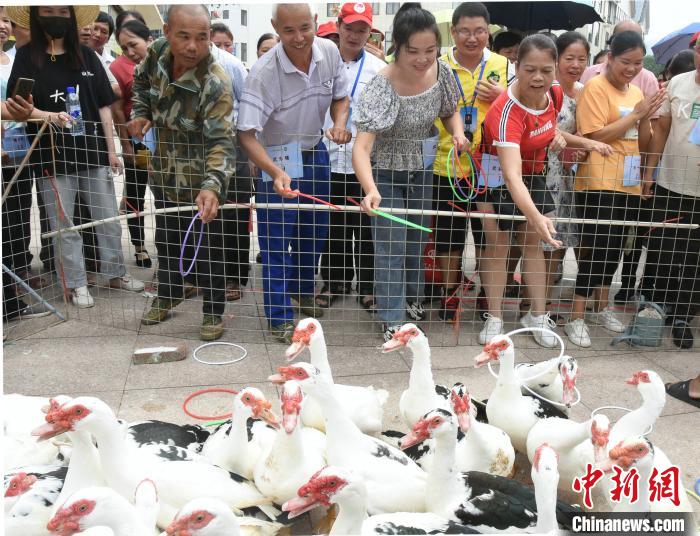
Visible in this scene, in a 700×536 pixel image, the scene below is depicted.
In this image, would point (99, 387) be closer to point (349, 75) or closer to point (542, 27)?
point (349, 75)

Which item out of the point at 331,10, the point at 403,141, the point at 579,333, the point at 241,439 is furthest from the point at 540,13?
the point at 241,439

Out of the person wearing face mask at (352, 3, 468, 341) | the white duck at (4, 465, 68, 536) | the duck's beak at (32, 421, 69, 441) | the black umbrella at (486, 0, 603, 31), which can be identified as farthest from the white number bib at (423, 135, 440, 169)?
the black umbrella at (486, 0, 603, 31)

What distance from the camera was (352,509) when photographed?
6.60 ft

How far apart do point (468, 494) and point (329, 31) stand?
14.7 ft

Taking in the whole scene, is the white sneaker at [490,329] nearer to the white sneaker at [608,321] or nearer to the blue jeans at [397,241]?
the blue jeans at [397,241]

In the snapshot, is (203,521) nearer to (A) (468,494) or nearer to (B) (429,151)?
(A) (468,494)

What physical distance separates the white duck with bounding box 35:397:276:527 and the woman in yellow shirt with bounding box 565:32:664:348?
295 cm

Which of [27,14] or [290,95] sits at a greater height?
[27,14]

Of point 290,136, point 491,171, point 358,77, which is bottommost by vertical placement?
point 491,171

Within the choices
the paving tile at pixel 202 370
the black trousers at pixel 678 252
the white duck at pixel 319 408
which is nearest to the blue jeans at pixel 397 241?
the paving tile at pixel 202 370

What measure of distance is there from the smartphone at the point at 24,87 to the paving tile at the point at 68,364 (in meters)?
1.62

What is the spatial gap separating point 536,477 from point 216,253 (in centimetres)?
285

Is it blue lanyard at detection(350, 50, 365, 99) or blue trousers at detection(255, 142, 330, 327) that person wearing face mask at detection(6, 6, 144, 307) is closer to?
blue trousers at detection(255, 142, 330, 327)

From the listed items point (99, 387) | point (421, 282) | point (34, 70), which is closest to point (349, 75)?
point (421, 282)
